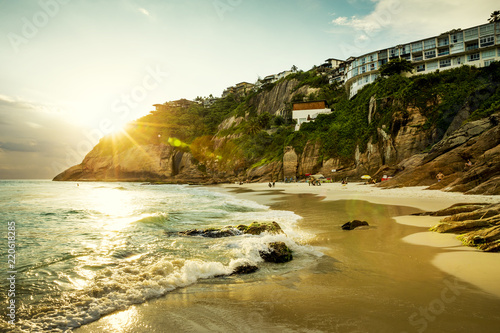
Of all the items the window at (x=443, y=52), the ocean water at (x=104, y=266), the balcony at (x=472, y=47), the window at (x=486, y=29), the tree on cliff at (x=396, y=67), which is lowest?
the ocean water at (x=104, y=266)

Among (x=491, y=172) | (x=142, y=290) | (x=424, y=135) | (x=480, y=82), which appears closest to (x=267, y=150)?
(x=424, y=135)

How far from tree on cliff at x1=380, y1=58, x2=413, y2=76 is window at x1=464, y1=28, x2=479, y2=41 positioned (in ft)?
37.0

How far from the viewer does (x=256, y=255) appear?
7.75m

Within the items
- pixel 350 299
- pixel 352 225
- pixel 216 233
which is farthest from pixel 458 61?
pixel 350 299

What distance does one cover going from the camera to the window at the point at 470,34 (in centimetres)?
5043

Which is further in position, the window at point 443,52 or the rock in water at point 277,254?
the window at point 443,52

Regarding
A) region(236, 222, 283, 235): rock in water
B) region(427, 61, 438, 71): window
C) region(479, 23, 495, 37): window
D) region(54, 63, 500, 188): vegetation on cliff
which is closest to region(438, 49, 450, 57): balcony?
region(427, 61, 438, 71): window

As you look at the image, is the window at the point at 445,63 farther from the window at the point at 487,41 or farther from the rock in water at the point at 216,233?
the rock in water at the point at 216,233

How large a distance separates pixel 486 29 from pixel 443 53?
7.00 m

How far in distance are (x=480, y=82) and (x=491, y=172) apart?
30803 millimetres

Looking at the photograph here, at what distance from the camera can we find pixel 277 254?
7.43m

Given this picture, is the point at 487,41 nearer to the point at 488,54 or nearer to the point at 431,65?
the point at 488,54

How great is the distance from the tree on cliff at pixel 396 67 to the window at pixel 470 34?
37.0 ft

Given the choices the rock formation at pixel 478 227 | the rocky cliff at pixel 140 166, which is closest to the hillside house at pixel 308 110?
the rocky cliff at pixel 140 166
